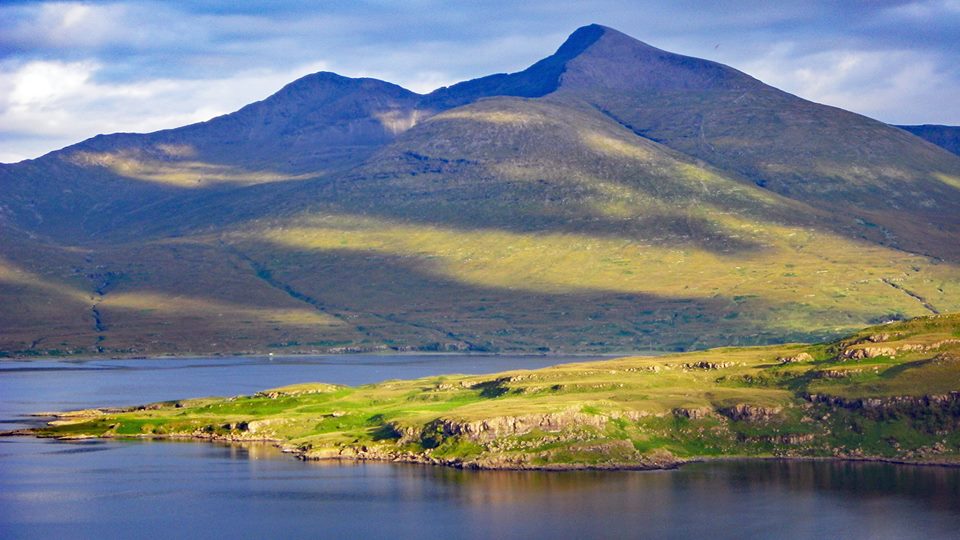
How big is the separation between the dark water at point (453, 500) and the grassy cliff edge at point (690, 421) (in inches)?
213

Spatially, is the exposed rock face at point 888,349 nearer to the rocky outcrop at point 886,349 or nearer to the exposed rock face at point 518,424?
the rocky outcrop at point 886,349

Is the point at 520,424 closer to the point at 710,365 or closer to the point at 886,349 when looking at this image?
the point at 710,365

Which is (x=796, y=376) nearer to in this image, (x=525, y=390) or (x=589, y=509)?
(x=525, y=390)

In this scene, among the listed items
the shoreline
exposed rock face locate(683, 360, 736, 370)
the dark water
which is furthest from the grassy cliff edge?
the dark water

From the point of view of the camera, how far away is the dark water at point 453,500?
418 ft

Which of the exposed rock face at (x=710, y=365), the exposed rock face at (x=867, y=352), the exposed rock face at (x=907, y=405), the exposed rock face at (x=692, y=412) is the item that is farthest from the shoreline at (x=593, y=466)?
Answer: the exposed rock face at (x=710, y=365)

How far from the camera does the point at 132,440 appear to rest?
19012 cm

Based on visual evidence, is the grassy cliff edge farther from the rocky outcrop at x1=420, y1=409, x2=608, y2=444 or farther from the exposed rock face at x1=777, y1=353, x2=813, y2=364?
the exposed rock face at x1=777, y1=353, x2=813, y2=364

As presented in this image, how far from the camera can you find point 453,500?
13975cm

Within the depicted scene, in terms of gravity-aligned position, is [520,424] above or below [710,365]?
below

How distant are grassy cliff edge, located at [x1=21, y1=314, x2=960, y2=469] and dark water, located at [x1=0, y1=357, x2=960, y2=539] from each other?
5.42 metres

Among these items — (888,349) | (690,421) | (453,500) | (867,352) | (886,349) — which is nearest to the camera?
(453,500)

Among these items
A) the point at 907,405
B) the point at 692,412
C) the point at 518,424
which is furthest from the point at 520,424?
the point at 907,405

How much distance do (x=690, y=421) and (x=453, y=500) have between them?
41314 mm
